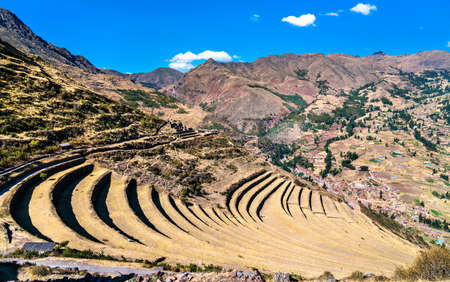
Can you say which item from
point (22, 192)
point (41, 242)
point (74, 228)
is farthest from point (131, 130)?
point (41, 242)

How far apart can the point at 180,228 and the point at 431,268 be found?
28.3 metres

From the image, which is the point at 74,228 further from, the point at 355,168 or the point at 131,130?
the point at 355,168

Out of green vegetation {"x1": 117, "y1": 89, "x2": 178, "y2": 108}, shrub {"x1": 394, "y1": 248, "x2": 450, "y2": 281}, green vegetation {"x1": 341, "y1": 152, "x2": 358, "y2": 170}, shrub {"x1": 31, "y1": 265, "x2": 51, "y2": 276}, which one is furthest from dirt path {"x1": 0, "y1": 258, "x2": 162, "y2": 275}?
green vegetation {"x1": 341, "y1": 152, "x2": 358, "y2": 170}

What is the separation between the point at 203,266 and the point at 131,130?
5127 centimetres

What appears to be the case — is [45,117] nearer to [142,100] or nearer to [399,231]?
[399,231]

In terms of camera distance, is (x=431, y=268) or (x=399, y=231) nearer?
(x=431, y=268)

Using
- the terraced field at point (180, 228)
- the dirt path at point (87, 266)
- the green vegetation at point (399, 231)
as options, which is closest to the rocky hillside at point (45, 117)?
the terraced field at point (180, 228)

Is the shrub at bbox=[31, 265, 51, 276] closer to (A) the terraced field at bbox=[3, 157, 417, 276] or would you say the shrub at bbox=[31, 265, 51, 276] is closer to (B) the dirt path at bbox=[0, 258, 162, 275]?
(B) the dirt path at bbox=[0, 258, 162, 275]

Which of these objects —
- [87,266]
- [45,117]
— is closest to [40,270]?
[87,266]

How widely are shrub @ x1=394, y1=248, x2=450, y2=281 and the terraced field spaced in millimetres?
8135

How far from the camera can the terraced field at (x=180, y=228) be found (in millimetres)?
25089

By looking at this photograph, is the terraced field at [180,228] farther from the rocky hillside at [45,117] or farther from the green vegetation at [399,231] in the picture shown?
the green vegetation at [399,231]

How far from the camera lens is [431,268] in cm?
2183

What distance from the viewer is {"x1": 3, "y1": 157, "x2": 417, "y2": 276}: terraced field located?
25.1 metres
